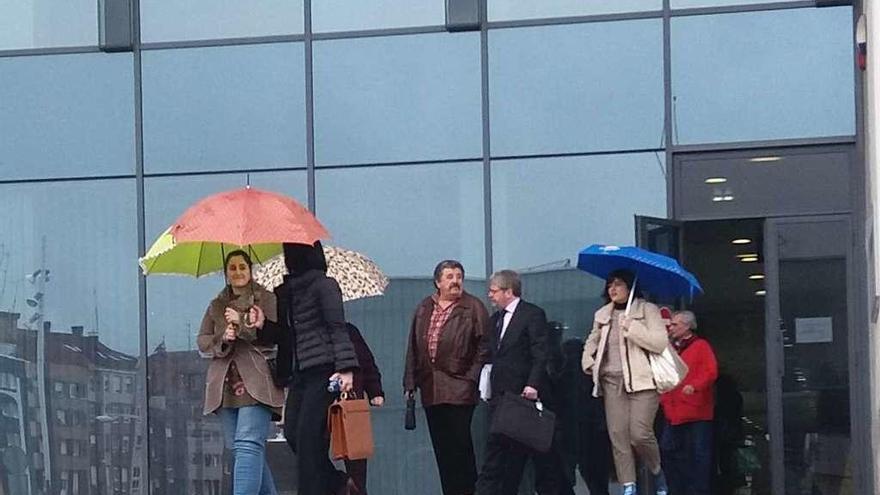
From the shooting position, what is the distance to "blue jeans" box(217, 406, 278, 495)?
947 cm

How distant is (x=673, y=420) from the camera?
1182cm

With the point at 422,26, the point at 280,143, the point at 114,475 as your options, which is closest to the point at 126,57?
the point at 280,143

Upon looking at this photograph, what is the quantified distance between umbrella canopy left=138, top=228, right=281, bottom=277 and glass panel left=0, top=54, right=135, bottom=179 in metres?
2.23

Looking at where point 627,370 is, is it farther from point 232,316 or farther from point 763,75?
point 763,75

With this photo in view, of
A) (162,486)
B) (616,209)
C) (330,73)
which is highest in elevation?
(330,73)

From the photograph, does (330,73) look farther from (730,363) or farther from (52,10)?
(730,363)

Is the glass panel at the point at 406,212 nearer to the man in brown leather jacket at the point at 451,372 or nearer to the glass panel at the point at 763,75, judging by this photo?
the man in brown leather jacket at the point at 451,372

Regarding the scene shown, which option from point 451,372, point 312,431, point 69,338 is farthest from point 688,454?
point 69,338

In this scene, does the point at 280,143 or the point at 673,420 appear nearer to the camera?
the point at 673,420

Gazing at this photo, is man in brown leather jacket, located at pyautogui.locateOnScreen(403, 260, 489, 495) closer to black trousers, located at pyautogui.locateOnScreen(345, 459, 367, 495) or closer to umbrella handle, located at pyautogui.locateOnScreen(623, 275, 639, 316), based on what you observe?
black trousers, located at pyautogui.locateOnScreen(345, 459, 367, 495)

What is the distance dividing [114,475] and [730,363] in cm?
492

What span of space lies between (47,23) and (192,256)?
333cm

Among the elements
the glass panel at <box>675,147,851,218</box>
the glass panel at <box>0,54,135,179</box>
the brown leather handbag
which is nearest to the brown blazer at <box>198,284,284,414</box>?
the brown leather handbag

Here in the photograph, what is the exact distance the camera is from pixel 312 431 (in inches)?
361
